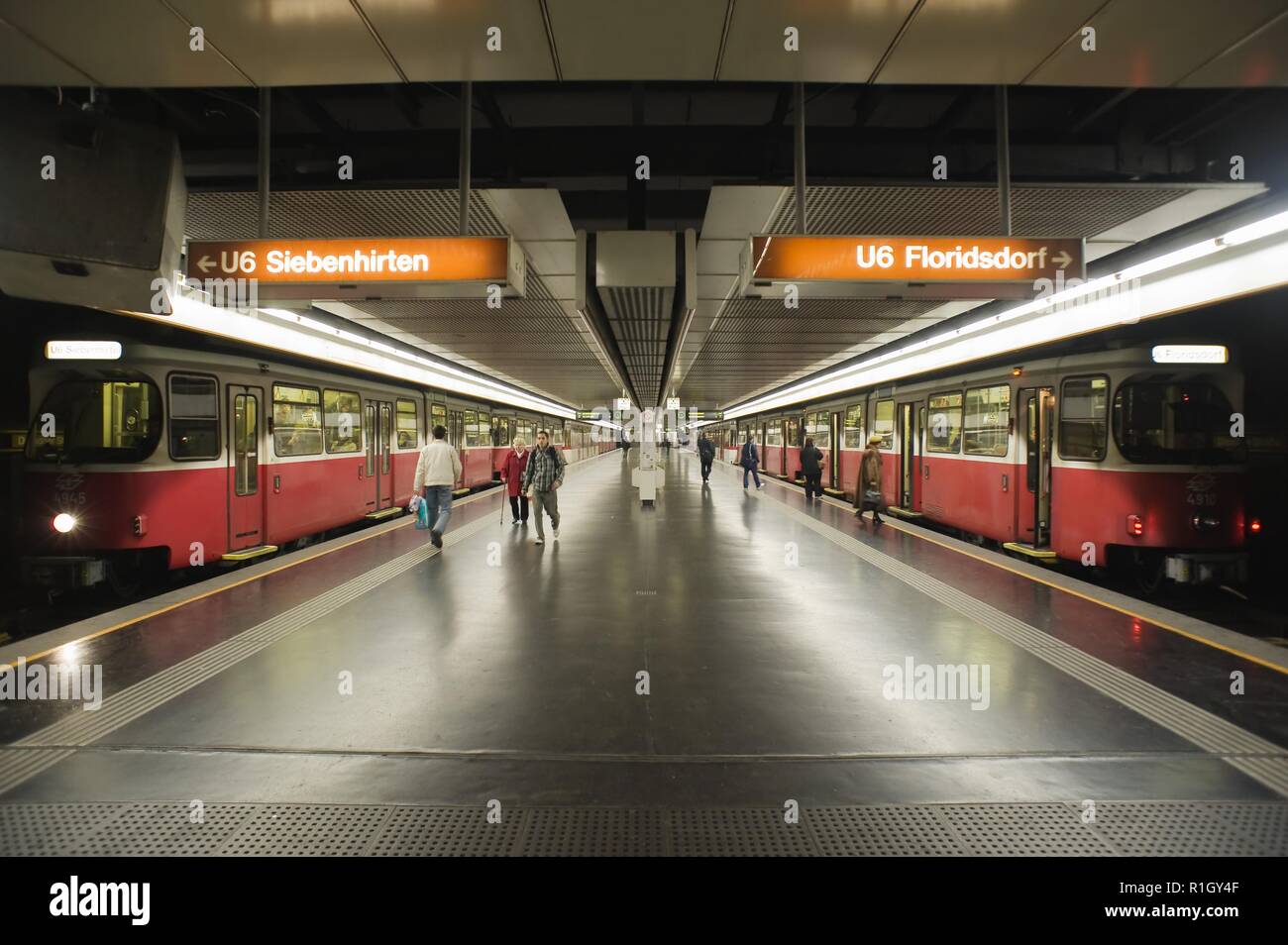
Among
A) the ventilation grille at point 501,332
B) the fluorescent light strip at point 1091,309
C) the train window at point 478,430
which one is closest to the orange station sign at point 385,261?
the ventilation grille at point 501,332

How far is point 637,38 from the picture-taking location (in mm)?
3949

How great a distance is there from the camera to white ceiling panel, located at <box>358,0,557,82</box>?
146 inches

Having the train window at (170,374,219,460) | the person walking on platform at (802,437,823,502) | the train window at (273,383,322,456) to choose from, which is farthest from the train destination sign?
the person walking on platform at (802,437,823,502)

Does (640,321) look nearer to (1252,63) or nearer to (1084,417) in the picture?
(1084,417)

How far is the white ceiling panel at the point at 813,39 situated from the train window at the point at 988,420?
5.80m

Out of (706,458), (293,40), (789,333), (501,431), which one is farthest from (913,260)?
(501,431)

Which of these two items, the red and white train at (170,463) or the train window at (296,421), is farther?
the train window at (296,421)

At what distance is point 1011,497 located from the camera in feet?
28.3

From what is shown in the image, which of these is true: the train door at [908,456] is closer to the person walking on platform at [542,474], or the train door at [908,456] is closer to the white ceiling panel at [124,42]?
the person walking on platform at [542,474]

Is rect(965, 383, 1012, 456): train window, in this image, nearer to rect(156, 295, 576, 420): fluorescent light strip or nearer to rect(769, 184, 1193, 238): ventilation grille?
rect(769, 184, 1193, 238): ventilation grille

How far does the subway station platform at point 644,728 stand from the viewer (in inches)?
103

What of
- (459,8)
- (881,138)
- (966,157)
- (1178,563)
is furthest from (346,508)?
(1178,563)

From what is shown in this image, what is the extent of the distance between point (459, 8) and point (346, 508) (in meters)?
8.84
